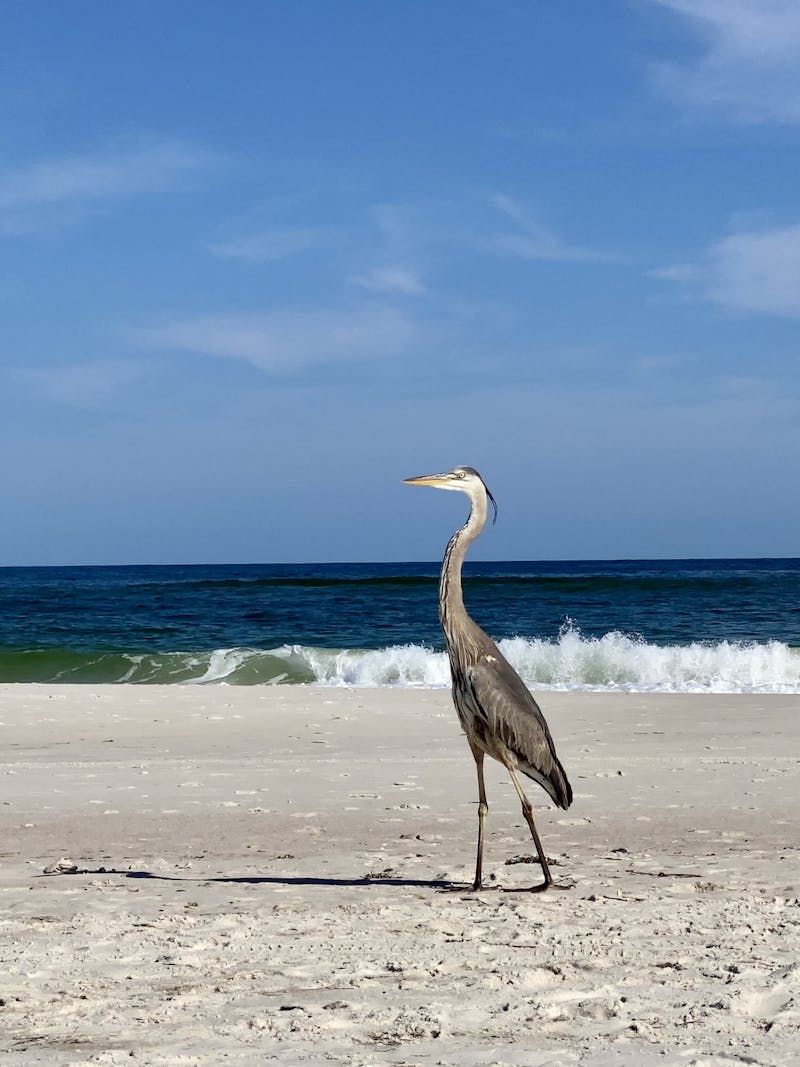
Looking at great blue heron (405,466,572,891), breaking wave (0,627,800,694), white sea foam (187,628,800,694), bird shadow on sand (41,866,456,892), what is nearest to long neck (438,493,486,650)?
great blue heron (405,466,572,891)

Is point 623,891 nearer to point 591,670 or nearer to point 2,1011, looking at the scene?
point 2,1011

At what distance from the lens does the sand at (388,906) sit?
3.67 m

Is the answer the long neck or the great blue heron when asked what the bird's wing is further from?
the long neck

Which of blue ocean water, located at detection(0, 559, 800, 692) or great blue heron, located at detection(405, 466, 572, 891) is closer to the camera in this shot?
great blue heron, located at detection(405, 466, 572, 891)

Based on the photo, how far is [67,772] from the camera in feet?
30.6

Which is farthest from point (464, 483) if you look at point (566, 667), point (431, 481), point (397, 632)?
point (397, 632)

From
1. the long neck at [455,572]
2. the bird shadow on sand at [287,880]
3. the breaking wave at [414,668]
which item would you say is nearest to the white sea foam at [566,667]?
the breaking wave at [414,668]

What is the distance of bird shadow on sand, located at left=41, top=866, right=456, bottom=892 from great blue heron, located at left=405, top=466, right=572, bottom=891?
0.31 meters

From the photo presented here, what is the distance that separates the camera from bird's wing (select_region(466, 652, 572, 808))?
5895mm

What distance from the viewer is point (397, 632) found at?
28.2 meters

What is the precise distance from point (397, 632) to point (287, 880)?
73.0 feet

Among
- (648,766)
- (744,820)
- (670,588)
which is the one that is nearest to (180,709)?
(648,766)

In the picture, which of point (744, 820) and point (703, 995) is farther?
point (744, 820)

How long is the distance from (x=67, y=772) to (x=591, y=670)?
1164 cm
